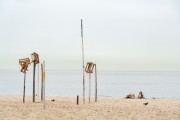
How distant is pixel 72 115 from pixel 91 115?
0.79 metres

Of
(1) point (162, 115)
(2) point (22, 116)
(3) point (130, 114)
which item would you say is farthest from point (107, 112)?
(2) point (22, 116)

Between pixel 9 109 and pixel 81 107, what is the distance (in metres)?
3.40

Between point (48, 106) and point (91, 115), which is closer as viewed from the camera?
point (91, 115)

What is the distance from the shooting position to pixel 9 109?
55.5 feet

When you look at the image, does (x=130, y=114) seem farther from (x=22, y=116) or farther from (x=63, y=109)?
(x=22, y=116)

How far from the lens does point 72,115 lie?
15.8 m

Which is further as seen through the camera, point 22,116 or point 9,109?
point 9,109

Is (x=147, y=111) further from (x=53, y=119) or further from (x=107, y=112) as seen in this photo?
(x=53, y=119)

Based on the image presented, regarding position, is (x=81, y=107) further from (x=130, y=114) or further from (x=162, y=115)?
(x=162, y=115)

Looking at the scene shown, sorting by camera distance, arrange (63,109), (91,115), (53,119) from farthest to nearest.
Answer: (63,109) < (91,115) < (53,119)

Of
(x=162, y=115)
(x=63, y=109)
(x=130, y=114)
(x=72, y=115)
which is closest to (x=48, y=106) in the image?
(x=63, y=109)

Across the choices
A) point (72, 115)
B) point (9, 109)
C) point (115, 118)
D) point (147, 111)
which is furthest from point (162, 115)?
point (9, 109)

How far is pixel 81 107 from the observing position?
18.3 meters

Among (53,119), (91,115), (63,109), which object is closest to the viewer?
(53,119)
